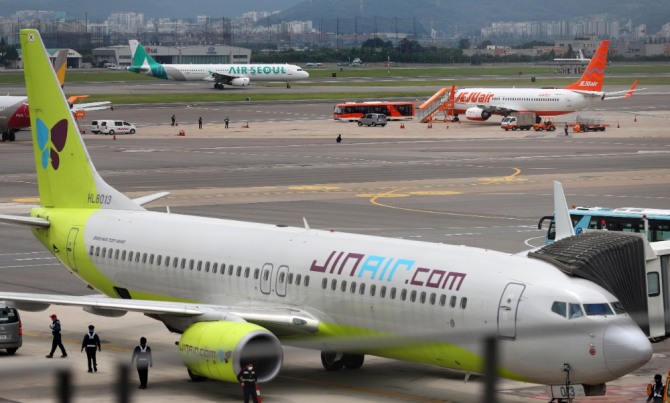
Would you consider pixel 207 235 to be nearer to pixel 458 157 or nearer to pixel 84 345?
pixel 84 345

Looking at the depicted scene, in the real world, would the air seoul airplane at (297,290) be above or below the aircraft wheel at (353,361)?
above

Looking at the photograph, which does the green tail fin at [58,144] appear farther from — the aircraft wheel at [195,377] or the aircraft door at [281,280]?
the aircraft wheel at [195,377]

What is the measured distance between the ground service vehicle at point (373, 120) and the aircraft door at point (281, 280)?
11955cm

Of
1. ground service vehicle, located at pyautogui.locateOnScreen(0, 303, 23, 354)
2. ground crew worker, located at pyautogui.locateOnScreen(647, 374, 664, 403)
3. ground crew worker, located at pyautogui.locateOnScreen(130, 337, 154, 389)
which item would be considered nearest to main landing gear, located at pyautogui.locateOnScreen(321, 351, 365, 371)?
ground crew worker, located at pyautogui.locateOnScreen(130, 337, 154, 389)

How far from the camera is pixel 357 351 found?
31172 millimetres

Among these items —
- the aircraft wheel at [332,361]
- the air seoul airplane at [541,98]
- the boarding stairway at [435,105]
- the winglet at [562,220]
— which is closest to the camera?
the aircraft wheel at [332,361]

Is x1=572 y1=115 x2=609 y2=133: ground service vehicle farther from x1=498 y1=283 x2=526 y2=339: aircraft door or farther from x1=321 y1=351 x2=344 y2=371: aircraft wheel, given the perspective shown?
x1=498 y1=283 x2=526 y2=339: aircraft door

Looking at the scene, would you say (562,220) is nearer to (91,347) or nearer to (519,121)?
(91,347)

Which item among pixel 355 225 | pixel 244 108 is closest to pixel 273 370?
pixel 355 225

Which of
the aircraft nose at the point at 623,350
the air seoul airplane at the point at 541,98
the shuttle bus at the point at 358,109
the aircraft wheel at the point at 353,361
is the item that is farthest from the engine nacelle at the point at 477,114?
the aircraft nose at the point at 623,350

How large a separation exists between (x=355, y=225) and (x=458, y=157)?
144 ft

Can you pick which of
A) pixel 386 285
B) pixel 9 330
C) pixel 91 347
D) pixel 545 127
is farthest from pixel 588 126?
pixel 386 285

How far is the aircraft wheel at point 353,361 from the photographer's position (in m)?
33.9

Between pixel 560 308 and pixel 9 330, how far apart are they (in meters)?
16.7
